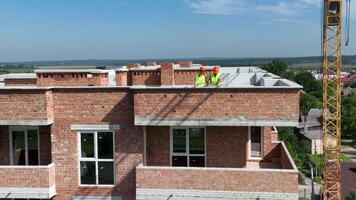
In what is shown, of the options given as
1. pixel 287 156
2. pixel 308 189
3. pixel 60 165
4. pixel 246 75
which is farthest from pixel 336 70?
pixel 60 165

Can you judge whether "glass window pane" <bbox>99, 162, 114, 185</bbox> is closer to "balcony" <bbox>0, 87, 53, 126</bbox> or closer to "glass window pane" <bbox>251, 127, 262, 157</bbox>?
"balcony" <bbox>0, 87, 53, 126</bbox>

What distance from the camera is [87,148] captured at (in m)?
16.4

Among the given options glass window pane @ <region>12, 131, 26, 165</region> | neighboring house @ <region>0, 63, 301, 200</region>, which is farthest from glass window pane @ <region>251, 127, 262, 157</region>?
glass window pane @ <region>12, 131, 26, 165</region>

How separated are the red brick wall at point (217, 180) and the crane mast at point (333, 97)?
→ 52.7m

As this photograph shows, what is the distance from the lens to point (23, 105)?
15641 millimetres

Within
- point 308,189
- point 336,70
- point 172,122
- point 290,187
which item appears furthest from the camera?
point 308,189

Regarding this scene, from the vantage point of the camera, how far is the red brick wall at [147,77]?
2231 centimetres

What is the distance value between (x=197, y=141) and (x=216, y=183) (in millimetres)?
2242

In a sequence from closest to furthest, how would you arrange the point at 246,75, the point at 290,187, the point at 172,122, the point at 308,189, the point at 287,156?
the point at 290,187 → the point at 172,122 → the point at 287,156 → the point at 246,75 → the point at 308,189

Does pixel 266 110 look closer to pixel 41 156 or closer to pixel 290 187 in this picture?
pixel 290 187

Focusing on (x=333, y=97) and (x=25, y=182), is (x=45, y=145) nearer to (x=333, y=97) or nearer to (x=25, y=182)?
(x=25, y=182)

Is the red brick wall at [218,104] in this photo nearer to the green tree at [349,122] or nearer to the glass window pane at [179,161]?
the glass window pane at [179,161]

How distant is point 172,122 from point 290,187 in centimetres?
407

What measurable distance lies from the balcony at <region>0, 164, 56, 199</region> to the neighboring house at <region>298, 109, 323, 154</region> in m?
98.7
